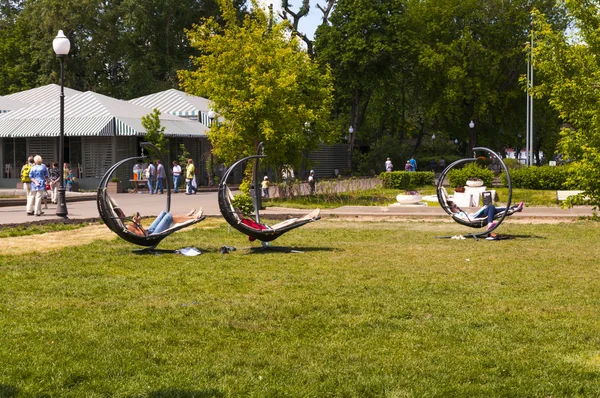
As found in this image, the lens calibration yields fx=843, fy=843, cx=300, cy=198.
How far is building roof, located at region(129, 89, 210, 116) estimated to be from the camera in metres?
45.0

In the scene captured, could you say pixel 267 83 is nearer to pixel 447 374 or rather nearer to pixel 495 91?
pixel 447 374

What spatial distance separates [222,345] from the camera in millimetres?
7180

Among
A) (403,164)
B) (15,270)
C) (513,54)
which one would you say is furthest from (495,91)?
(15,270)

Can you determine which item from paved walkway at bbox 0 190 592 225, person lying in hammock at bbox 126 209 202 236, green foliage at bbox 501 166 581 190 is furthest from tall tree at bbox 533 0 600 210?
green foliage at bbox 501 166 581 190

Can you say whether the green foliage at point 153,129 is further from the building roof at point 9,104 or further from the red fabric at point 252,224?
the red fabric at point 252,224

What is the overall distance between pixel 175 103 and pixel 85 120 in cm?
732

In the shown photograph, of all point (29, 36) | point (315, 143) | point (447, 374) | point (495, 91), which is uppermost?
point (29, 36)

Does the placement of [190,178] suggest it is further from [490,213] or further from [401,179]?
[490,213]

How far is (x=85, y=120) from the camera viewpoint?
39.4 meters

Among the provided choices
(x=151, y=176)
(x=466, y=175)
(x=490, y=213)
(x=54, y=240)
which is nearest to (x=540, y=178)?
(x=466, y=175)

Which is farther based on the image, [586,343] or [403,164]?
[403,164]

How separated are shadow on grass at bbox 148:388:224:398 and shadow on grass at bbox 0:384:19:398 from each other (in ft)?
2.97

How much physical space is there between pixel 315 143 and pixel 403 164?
900 inches

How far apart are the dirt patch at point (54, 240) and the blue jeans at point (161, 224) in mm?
1901
